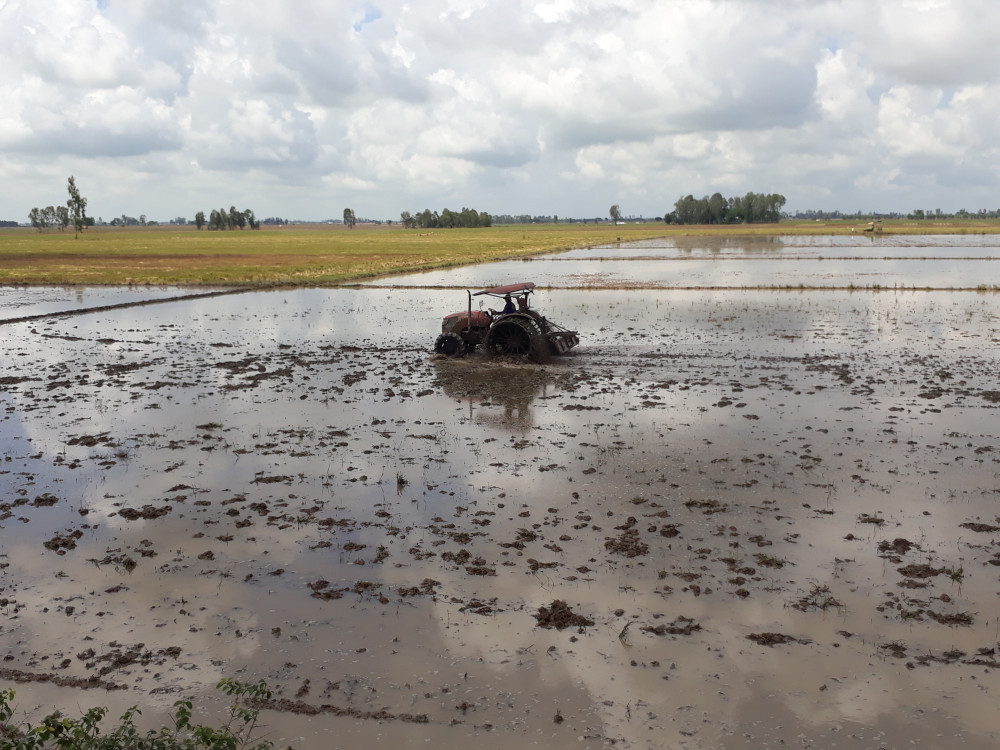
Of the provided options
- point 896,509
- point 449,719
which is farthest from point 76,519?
point 896,509

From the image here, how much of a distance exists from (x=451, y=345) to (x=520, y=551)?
12.9 metres

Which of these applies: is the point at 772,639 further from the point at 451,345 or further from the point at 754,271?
the point at 754,271

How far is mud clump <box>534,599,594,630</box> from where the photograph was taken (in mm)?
7254

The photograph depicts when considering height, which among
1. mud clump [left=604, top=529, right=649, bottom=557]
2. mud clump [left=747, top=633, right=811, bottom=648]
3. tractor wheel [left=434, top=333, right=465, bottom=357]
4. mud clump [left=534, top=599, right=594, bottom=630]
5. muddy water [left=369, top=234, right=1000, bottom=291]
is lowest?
mud clump [left=747, top=633, right=811, bottom=648]

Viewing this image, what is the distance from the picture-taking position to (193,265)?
6203 cm

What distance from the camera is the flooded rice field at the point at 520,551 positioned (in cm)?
620

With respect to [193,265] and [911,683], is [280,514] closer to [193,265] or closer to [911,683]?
[911,683]

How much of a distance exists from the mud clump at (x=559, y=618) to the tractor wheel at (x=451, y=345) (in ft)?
46.1

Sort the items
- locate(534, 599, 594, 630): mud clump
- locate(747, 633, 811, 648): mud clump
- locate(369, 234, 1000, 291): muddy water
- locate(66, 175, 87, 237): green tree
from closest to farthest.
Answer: locate(747, 633, 811, 648): mud clump
locate(534, 599, 594, 630): mud clump
locate(369, 234, 1000, 291): muddy water
locate(66, 175, 87, 237): green tree

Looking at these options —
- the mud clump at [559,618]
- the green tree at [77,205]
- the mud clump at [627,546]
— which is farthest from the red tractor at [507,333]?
the green tree at [77,205]

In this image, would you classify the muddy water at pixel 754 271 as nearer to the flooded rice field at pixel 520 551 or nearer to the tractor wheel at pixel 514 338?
the tractor wheel at pixel 514 338

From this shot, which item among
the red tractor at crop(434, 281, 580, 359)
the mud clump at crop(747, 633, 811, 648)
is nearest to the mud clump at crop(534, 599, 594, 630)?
the mud clump at crop(747, 633, 811, 648)

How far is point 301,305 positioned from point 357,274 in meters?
15.8

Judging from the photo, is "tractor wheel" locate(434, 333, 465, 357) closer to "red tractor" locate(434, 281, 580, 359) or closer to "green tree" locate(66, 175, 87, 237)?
"red tractor" locate(434, 281, 580, 359)
